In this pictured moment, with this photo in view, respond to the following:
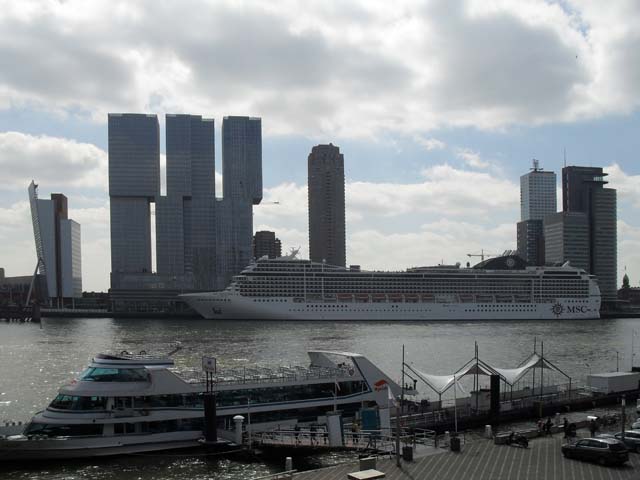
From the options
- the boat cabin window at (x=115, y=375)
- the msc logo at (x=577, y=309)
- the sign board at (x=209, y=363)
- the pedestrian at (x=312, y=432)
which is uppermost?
the sign board at (x=209, y=363)

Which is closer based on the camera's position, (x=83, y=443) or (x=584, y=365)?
(x=83, y=443)

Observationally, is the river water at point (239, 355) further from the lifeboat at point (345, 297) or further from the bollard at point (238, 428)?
the lifeboat at point (345, 297)

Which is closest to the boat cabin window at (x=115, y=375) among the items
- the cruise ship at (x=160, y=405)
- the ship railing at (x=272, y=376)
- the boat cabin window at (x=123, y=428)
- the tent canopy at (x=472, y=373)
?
the cruise ship at (x=160, y=405)

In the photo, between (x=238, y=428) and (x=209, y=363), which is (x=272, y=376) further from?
(x=209, y=363)

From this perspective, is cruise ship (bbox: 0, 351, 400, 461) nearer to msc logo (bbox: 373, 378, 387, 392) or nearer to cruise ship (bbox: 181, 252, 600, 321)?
msc logo (bbox: 373, 378, 387, 392)

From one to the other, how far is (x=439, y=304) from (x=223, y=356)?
8614 centimetres

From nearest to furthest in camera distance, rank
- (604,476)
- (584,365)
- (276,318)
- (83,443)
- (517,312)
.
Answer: (604,476) < (83,443) < (584,365) < (276,318) < (517,312)

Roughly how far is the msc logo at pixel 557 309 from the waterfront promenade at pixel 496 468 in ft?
448

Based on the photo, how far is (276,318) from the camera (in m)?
139

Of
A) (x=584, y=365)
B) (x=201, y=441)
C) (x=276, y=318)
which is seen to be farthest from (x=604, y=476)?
(x=276, y=318)

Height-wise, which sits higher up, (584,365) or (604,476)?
(604,476)

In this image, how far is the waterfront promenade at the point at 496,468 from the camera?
20.6 metres

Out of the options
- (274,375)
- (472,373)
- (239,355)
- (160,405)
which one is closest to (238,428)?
(160,405)

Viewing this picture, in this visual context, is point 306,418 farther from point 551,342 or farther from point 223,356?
point 551,342
